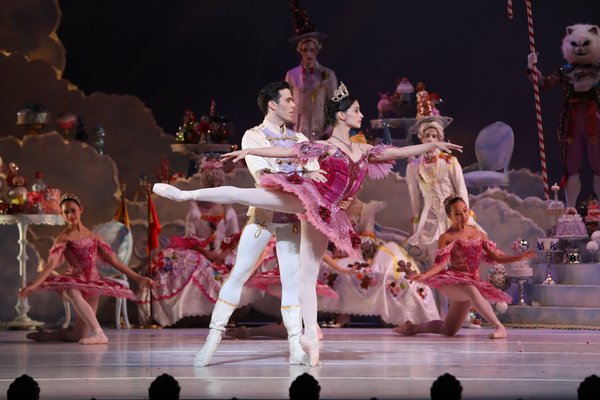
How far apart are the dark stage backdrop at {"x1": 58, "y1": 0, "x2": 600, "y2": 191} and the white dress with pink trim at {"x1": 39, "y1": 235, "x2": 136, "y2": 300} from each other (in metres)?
3.85

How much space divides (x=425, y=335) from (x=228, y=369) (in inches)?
116

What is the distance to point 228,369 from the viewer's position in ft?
20.5

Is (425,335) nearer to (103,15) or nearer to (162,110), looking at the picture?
(162,110)

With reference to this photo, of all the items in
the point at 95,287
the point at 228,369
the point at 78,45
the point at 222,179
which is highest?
the point at 78,45

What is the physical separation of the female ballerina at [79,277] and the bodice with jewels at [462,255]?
6.93 feet

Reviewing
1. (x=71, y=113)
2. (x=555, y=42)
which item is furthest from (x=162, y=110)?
(x=555, y=42)

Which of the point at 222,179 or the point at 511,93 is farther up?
the point at 511,93

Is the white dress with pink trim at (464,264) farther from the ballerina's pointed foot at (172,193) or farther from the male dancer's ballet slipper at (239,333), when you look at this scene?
the ballerina's pointed foot at (172,193)

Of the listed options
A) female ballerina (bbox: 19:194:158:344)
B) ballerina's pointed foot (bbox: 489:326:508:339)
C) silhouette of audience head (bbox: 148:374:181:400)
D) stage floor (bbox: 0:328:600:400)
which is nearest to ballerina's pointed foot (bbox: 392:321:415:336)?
stage floor (bbox: 0:328:600:400)

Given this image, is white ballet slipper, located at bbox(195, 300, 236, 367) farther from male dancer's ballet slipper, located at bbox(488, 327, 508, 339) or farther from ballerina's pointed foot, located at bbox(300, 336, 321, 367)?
male dancer's ballet slipper, located at bbox(488, 327, 508, 339)

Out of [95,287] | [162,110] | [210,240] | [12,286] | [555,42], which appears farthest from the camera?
[162,110]

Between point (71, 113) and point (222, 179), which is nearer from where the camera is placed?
point (222, 179)

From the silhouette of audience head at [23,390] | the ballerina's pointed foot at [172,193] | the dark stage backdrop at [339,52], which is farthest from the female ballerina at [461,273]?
the silhouette of audience head at [23,390]

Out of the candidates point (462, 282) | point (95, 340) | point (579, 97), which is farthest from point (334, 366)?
point (579, 97)
